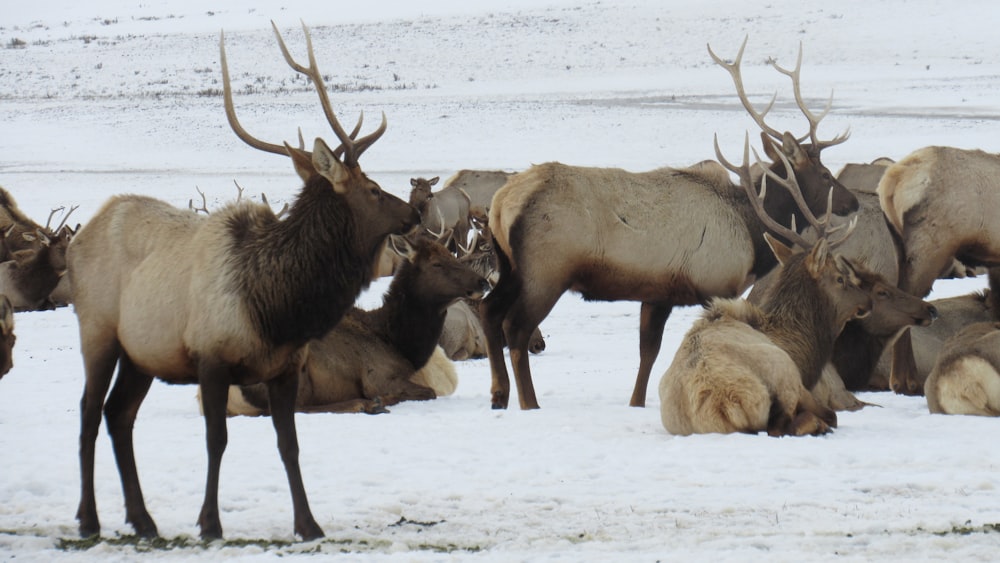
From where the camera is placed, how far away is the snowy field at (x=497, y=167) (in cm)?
619

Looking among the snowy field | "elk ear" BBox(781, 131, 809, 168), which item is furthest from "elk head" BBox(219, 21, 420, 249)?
"elk ear" BBox(781, 131, 809, 168)

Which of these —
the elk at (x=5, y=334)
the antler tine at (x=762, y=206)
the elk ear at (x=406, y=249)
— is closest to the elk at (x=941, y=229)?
the antler tine at (x=762, y=206)

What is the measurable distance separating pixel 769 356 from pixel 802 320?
120 centimetres

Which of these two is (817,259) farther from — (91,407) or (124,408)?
(91,407)

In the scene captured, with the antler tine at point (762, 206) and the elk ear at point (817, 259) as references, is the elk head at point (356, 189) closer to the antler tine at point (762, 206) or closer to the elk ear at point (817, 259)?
the elk ear at point (817, 259)

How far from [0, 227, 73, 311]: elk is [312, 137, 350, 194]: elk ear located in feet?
43.2

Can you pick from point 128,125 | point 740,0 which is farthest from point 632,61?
point 128,125

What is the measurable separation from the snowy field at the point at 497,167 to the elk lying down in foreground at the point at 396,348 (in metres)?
0.34

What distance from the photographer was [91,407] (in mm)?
6320

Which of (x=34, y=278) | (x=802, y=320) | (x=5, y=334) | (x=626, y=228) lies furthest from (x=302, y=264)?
(x=34, y=278)

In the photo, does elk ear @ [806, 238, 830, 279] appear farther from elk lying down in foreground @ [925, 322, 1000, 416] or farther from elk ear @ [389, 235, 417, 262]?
elk ear @ [389, 235, 417, 262]

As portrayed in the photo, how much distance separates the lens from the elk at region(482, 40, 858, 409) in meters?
9.95

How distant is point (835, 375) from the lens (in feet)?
32.2

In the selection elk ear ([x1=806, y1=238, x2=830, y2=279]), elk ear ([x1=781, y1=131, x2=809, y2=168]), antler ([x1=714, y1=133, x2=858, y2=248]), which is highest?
elk ear ([x1=781, y1=131, x2=809, y2=168])
